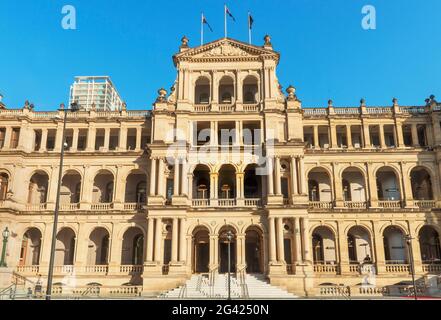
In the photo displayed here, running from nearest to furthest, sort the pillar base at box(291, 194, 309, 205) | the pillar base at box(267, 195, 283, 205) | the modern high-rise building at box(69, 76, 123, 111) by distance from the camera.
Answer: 1. the pillar base at box(267, 195, 283, 205)
2. the pillar base at box(291, 194, 309, 205)
3. the modern high-rise building at box(69, 76, 123, 111)

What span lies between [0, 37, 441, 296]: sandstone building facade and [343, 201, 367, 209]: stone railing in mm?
222

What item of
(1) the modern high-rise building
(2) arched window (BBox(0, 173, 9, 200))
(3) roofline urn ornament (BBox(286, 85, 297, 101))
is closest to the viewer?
(2) arched window (BBox(0, 173, 9, 200))

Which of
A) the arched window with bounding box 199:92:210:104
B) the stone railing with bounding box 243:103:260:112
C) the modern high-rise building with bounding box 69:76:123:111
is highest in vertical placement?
the modern high-rise building with bounding box 69:76:123:111

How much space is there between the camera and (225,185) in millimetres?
39531

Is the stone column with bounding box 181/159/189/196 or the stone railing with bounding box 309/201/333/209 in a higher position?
the stone column with bounding box 181/159/189/196

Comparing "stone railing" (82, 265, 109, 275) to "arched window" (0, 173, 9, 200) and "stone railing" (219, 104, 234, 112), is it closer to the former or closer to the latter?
"arched window" (0, 173, 9, 200)

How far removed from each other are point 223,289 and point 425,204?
21891 millimetres

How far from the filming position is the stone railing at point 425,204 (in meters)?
37.9

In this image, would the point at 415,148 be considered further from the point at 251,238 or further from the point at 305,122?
the point at 251,238

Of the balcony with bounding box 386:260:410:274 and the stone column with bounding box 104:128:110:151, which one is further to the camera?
the stone column with bounding box 104:128:110:151

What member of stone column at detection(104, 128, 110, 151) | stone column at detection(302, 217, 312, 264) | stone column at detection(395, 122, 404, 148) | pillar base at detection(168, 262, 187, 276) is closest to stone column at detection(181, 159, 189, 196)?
pillar base at detection(168, 262, 187, 276)

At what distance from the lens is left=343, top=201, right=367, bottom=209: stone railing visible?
38.6 metres

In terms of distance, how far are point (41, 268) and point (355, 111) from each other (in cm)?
3529

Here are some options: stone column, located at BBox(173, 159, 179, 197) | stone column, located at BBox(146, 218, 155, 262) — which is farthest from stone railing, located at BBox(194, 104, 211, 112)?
stone column, located at BBox(146, 218, 155, 262)
